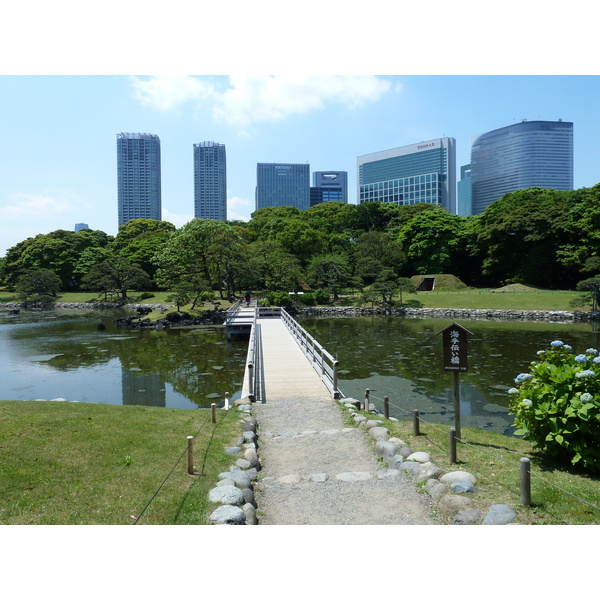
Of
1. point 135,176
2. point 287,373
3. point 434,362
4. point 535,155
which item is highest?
point 535,155

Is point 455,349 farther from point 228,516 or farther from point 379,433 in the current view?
point 228,516

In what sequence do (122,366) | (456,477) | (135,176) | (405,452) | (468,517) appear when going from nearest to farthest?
(468,517), (456,477), (405,452), (122,366), (135,176)

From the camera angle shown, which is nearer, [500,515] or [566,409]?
[500,515]

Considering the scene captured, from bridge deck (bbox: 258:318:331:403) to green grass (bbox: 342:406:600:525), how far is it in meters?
3.83

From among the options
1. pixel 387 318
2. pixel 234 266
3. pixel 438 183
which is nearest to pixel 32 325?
pixel 234 266

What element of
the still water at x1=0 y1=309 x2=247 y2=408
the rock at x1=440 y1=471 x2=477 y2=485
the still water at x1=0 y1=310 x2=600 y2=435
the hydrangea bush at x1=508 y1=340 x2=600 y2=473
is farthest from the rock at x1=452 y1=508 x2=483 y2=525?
the still water at x1=0 y1=309 x2=247 y2=408

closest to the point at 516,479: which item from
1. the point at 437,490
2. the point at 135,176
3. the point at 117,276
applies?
the point at 437,490

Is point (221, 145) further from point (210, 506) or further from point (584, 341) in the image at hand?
point (210, 506)

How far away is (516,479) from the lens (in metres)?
5.37

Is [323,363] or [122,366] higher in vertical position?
[323,363]

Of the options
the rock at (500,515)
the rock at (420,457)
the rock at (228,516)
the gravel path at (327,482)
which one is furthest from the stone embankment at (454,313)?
the rock at (228,516)

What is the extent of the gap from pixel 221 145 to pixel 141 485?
7436 inches

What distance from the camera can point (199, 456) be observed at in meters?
6.34

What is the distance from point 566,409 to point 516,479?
104 cm
